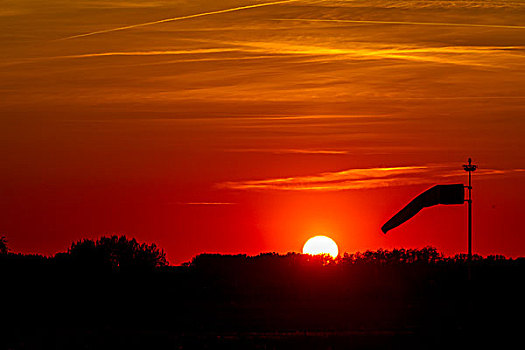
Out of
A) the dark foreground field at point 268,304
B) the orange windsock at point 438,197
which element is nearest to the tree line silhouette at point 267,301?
the dark foreground field at point 268,304

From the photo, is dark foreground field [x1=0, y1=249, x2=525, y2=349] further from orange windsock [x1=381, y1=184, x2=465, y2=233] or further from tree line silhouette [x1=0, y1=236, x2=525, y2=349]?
orange windsock [x1=381, y1=184, x2=465, y2=233]

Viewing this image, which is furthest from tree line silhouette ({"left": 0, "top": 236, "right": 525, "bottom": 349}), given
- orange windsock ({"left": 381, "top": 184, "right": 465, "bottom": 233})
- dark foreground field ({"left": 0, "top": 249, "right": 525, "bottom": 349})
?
orange windsock ({"left": 381, "top": 184, "right": 465, "bottom": 233})

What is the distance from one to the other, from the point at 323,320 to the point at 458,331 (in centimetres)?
1156

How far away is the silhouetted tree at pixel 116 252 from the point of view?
115 metres

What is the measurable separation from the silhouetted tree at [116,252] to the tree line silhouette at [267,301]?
3618mm

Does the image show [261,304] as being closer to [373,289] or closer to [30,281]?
[373,289]

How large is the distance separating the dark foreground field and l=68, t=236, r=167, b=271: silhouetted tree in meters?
18.4

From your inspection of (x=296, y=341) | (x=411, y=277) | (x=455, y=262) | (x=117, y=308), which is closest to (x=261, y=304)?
(x=117, y=308)

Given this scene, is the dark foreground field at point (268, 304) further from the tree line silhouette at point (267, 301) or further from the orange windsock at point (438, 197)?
the orange windsock at point (438, 197)

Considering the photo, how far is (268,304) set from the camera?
68375mm

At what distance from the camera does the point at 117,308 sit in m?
Result: 64.8

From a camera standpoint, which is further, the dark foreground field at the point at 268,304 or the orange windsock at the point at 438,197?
the orange windsock at the point at 438,197

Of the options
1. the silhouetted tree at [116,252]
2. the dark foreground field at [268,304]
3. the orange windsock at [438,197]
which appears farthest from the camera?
the silhouetted tree at [116,252]

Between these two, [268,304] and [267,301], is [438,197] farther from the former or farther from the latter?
[267,301]
